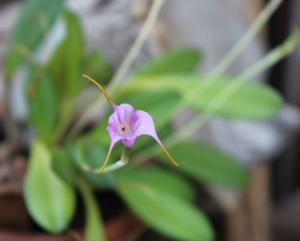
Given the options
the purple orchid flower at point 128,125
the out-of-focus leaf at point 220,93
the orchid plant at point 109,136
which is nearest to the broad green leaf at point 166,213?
the orchid plant at point 109,136

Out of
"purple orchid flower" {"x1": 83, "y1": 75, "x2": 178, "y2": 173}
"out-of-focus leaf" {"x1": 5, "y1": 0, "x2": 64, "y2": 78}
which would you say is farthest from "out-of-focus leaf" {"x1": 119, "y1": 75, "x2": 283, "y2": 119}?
"purple orchid flower" {"x1": 83, "y1": 75, "x2": 178, "y2": 173}

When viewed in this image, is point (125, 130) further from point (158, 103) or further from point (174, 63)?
point (174, 63)

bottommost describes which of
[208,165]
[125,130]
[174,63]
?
[208,165]

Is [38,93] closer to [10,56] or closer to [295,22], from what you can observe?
[10,56]

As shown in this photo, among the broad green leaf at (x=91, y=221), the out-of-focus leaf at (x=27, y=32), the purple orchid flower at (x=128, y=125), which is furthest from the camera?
the out-of-focus leaf at (x=27, y=32)

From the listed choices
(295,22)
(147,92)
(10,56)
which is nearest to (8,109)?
(10,56)

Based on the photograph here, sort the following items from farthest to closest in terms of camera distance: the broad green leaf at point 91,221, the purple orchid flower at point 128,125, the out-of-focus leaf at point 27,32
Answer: the out-of-focus leaf at point 27,32 → the broad green leaf at point 91,221 → the purple orchid flower at point 128,125

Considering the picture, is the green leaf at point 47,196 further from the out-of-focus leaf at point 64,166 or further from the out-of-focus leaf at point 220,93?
the out-of-focus leaf at point 220,93

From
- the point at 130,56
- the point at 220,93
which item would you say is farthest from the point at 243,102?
the point at 130,56

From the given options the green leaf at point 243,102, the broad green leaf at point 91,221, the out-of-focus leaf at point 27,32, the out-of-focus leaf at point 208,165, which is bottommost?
the out-of-focus leaf at point 208,165
